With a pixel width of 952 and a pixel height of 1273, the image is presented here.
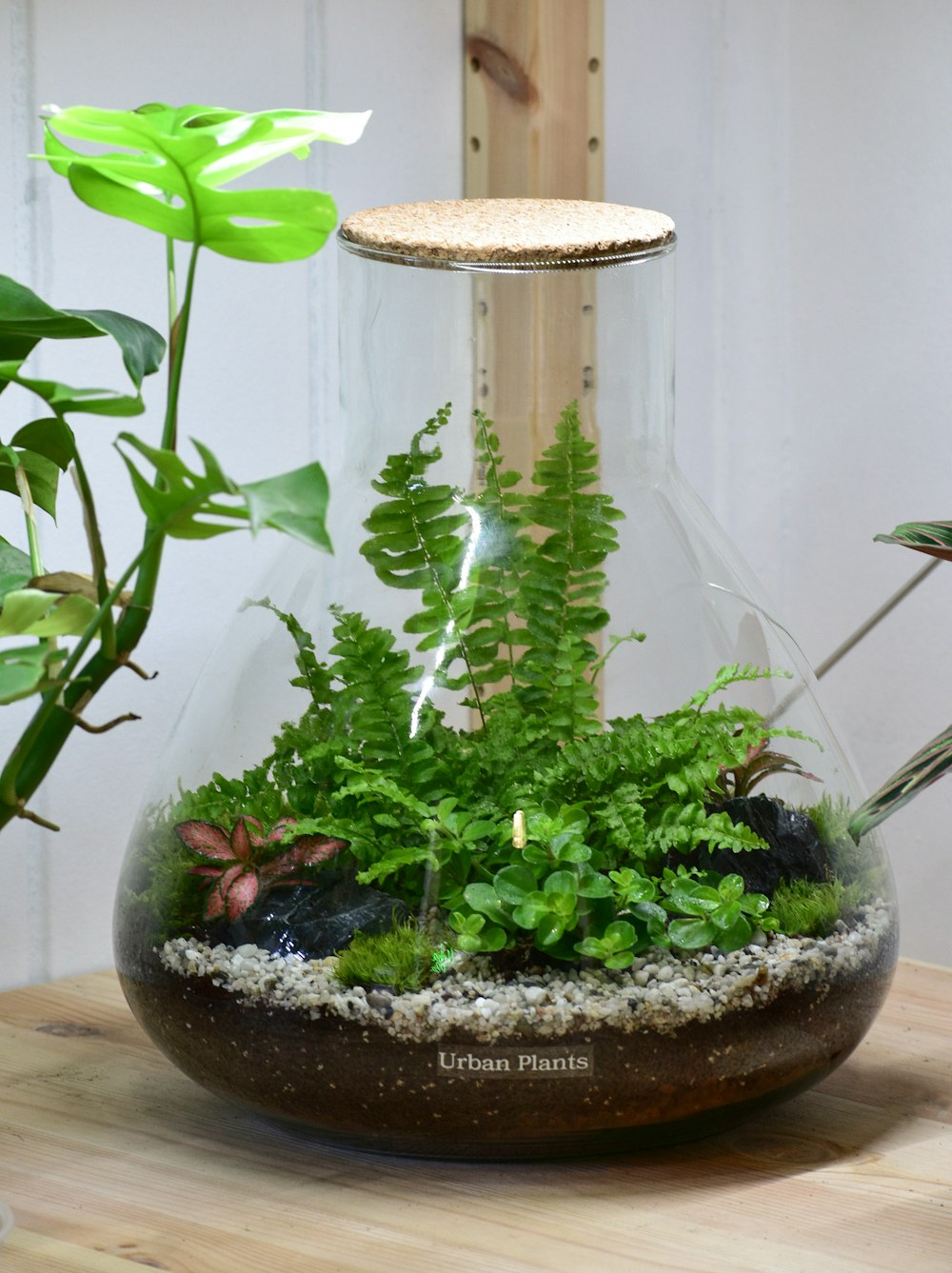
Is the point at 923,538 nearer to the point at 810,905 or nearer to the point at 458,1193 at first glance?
the point at 810,905

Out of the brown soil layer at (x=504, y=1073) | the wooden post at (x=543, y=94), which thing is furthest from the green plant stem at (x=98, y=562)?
the wooden post at (x=543, y=94)

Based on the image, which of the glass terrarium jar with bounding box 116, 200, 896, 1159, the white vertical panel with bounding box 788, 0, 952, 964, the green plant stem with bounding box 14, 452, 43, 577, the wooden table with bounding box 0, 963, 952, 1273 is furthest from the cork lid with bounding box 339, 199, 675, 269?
the white vertical panel with bounding box 788, 0, 952, 964

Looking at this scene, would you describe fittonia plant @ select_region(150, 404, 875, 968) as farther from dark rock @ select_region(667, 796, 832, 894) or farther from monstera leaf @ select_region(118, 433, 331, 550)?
monstera leaf @ select_region(118, 433, 331, 550)

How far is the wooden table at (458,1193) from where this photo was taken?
0.72 metres

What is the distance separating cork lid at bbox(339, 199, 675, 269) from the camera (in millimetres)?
805

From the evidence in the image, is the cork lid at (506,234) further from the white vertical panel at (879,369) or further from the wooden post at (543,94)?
the white vertical panel at (879,369)

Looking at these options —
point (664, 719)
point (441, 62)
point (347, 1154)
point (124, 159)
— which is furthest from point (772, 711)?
point (441, 62)

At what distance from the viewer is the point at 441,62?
126cm

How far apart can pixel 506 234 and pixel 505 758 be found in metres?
0.27

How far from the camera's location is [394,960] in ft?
2.39

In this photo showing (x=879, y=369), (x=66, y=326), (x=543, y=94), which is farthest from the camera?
(x=879, y=369)

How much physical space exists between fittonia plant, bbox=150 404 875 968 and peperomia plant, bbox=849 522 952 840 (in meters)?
0.04

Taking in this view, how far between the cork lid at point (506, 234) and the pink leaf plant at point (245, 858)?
0.29 metres

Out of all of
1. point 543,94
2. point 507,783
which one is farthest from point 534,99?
point 507,783
